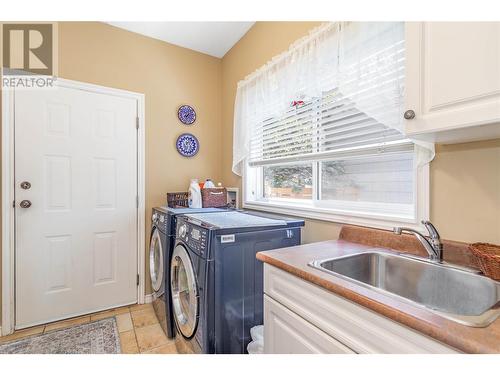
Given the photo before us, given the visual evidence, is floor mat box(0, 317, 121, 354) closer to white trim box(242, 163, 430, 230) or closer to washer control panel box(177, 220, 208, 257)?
washer control panel box(177, 220, 208, 257)

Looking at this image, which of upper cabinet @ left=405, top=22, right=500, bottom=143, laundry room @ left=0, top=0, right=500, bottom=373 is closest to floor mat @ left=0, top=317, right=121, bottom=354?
laundry room @ left=0, top=0, right=500, bottom=373

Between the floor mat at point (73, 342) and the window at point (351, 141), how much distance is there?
1603 millimetres

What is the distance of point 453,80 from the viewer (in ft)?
2.66

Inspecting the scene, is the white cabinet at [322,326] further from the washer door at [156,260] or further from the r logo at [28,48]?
the r logo at [28,48]

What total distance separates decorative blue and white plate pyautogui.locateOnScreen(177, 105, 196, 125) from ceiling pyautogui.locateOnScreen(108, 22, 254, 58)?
0.68 m

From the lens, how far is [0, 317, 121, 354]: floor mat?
182cm

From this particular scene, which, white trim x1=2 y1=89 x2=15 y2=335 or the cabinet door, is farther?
white trim x1=2 y1=89 x2=15 y2=335

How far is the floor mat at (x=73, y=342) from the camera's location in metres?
1.82

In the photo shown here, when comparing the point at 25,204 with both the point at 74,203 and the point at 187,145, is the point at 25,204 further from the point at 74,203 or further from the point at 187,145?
the point at 187,145

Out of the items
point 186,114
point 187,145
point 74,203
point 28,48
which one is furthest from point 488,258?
point 28,48

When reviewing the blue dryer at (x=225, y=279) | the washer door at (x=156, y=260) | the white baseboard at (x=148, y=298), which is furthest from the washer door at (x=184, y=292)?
the white baseboard at (x=148, y=298)

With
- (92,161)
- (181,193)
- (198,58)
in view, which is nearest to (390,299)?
(181,193)

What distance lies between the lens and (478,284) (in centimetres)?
88
